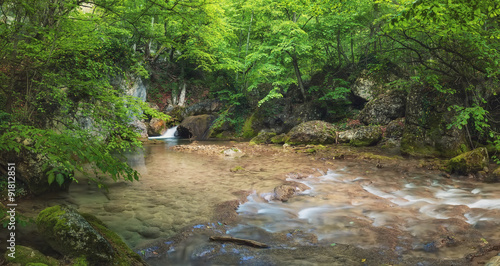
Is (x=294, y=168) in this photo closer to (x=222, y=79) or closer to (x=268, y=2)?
(x=268, y=2)

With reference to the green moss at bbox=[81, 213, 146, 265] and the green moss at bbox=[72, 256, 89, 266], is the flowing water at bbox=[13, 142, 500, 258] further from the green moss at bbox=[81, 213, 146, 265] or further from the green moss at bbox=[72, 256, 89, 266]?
the green moss at bbox=[72, 256, 89, 266]

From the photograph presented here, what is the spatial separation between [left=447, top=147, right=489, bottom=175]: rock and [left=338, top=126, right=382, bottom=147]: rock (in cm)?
539

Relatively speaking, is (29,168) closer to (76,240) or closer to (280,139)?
(76,240)

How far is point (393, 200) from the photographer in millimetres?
6297

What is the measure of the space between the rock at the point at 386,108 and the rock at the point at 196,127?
1216cm

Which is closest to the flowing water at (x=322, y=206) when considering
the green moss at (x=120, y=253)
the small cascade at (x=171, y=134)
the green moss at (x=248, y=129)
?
the green moss at (x=120, y=253)

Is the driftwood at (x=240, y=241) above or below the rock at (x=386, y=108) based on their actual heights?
below

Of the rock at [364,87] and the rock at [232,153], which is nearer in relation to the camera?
the rock at [232,153]

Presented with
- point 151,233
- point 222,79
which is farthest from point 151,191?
point 222,79

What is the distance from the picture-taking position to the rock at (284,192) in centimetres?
639

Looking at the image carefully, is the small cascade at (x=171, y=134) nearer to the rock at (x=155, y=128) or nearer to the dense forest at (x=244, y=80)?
the rock at (x=155, y=128)

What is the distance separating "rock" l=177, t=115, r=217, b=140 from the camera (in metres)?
21.2

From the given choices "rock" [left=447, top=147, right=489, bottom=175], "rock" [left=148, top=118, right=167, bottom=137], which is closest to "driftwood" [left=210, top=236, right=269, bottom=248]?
"rock" [left=447, top=147, right=489, bottom=175]

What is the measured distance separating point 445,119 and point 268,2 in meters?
13.8
